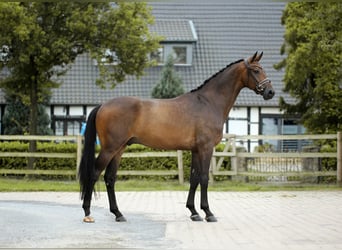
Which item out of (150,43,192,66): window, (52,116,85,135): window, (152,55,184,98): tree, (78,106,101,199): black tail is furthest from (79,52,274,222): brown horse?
(150,43,192,66): window

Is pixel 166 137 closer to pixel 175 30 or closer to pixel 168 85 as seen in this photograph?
pixel 168 85

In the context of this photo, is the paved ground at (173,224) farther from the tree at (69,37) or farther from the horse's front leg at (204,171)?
the tree at (69,37)

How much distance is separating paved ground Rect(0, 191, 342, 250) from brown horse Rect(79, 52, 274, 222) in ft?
1.65

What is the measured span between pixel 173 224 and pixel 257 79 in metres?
2.39

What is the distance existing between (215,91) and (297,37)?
30.2ft

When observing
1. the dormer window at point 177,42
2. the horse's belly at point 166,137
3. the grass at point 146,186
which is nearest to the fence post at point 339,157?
the grass at point 146,186

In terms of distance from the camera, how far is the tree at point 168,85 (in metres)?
23.8

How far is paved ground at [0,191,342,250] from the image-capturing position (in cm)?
630

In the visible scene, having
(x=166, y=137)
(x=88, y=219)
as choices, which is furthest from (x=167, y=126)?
(x=88, y=219)

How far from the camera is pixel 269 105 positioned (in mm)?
25547

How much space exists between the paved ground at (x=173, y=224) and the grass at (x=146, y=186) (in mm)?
1617

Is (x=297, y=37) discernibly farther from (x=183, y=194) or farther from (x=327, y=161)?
(x=183, y=194)

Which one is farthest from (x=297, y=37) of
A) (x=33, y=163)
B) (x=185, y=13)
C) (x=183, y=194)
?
(x=185, y=13)

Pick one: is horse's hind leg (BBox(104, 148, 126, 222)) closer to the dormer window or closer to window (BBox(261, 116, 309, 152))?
window (BBox(261, 116, 309, 152))
